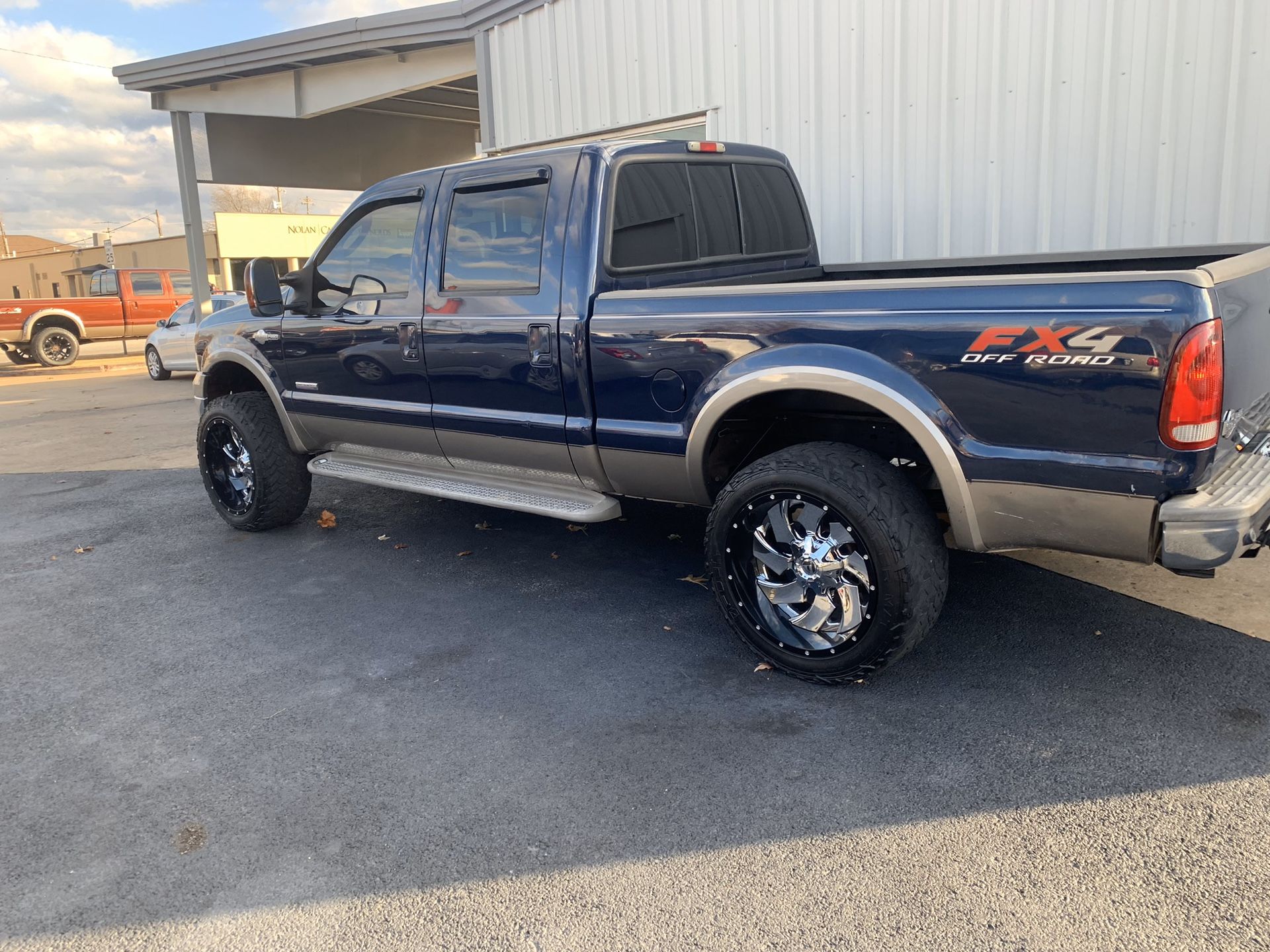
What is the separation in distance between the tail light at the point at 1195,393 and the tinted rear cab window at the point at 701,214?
7.39ft

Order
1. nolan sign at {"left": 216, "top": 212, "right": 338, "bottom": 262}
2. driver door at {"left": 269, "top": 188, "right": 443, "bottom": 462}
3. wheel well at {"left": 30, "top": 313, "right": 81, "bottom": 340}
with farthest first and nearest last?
nolan sign at {"left": 216, "top": 212, "right": 338, "bottom": 262}
wheel well at {"left": 30, "top": 313, "right": 81, "bottom": 340}
driver door at {"left": 269, "top": 188, "right": 443, "bottom": 462}

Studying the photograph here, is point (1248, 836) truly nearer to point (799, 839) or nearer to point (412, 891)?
point (799, 839)

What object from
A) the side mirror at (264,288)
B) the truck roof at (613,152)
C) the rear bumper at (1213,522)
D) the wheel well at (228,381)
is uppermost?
the truck roof at (613,152)

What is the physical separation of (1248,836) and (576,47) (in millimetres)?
8591

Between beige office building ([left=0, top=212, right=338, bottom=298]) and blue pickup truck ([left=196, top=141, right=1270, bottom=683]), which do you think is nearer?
blue pickup truck ([left=196, top=141, right=1270, bottom=683])

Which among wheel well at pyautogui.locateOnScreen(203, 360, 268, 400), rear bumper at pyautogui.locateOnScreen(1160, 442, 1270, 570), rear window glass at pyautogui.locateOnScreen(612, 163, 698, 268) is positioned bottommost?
rear bumper at pyautogui.locateOnScreen(1160, 442, 1270, 570)

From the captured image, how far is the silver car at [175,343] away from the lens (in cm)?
1591

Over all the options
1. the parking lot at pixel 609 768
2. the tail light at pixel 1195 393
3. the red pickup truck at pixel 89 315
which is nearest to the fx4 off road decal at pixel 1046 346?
the tail light at pixel 1195 393

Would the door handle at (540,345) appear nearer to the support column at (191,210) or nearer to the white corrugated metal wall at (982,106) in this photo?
the white corrugated metal wall at (982,106)

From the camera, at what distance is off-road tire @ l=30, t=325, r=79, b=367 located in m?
19.5

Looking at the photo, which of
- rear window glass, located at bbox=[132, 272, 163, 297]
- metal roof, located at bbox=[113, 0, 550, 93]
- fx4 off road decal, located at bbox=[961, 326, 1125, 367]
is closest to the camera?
fx4 off road decal, located at bbox=[961, 326, 1125, 367]

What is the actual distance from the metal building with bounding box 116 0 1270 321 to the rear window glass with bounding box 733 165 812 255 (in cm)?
203

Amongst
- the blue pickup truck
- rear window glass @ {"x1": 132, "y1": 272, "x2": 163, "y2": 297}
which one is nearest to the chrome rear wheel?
the blue pickup truck

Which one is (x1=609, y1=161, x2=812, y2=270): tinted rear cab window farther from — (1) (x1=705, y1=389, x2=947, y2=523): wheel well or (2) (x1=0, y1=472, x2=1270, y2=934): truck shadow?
(2) (x1=0, y1=472, x2=1270, y2=934): truck shadow
